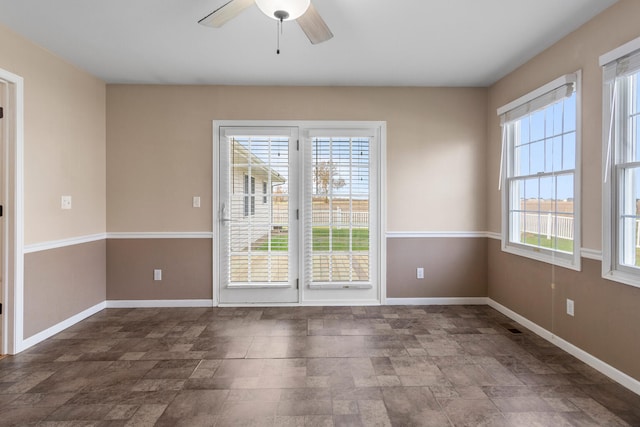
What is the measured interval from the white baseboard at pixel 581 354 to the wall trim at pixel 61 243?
4.47 m

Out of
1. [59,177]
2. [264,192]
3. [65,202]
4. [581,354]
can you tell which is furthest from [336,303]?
[59,177]

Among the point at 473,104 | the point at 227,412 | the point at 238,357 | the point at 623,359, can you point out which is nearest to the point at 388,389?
the point at 227,412

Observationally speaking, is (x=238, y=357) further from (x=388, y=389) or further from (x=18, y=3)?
(x=18, y=3)

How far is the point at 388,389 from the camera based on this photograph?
2191 millimetres

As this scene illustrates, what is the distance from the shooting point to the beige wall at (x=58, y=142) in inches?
111

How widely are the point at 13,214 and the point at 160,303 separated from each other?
1.68m

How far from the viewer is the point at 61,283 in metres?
3.20

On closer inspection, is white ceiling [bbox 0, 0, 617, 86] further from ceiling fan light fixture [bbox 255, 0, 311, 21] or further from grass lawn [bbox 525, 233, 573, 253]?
grass lawn [bbox 525, 233, 573, 253]

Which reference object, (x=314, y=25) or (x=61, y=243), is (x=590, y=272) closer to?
(x=314, y=25)

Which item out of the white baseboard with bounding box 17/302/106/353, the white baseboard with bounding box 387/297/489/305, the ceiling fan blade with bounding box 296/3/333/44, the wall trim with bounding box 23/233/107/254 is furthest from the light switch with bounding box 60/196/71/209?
the white baseboard with bounding box 387/297/489/305

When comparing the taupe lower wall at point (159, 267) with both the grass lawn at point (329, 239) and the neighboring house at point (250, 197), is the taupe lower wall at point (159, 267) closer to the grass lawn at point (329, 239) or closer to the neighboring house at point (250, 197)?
the neighboring house at point (250, 197)

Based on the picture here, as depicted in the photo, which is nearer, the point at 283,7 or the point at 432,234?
the point at 283,7

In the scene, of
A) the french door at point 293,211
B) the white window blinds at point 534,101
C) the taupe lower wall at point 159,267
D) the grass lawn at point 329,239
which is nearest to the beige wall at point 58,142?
the taupe lower wall at point 159,267

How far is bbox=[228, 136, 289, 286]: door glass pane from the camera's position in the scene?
387 centimetres
